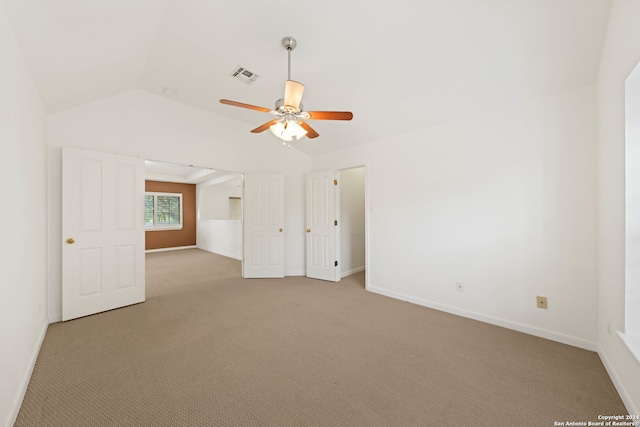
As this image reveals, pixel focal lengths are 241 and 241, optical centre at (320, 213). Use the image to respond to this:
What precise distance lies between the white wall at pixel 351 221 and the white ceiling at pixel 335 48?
1971 mm

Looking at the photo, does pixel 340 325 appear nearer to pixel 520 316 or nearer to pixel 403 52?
pixel 520 316

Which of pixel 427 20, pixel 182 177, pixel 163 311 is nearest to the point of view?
pixel 427 20

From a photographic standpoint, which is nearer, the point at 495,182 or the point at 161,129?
the point at 495,182

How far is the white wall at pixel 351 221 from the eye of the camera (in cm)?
478

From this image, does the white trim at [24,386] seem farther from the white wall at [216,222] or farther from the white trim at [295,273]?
the white wall at [216,222]

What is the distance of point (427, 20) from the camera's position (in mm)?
1936

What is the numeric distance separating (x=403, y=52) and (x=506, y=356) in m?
2.91

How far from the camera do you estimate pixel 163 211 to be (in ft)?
26.8

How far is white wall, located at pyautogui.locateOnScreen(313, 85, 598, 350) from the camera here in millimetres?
2236

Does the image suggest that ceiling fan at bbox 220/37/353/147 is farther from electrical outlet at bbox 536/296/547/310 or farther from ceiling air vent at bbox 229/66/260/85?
electrical outlet at bbox 536/296/547/310

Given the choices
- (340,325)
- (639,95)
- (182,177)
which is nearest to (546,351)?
(340,325)

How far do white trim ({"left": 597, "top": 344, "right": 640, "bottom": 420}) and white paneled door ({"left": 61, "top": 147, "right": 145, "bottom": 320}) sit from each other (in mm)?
4801

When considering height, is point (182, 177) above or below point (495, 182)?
above

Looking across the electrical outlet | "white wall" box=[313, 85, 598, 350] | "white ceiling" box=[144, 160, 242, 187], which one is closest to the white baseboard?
"white wall" box=[313, 85, 598, 350]
